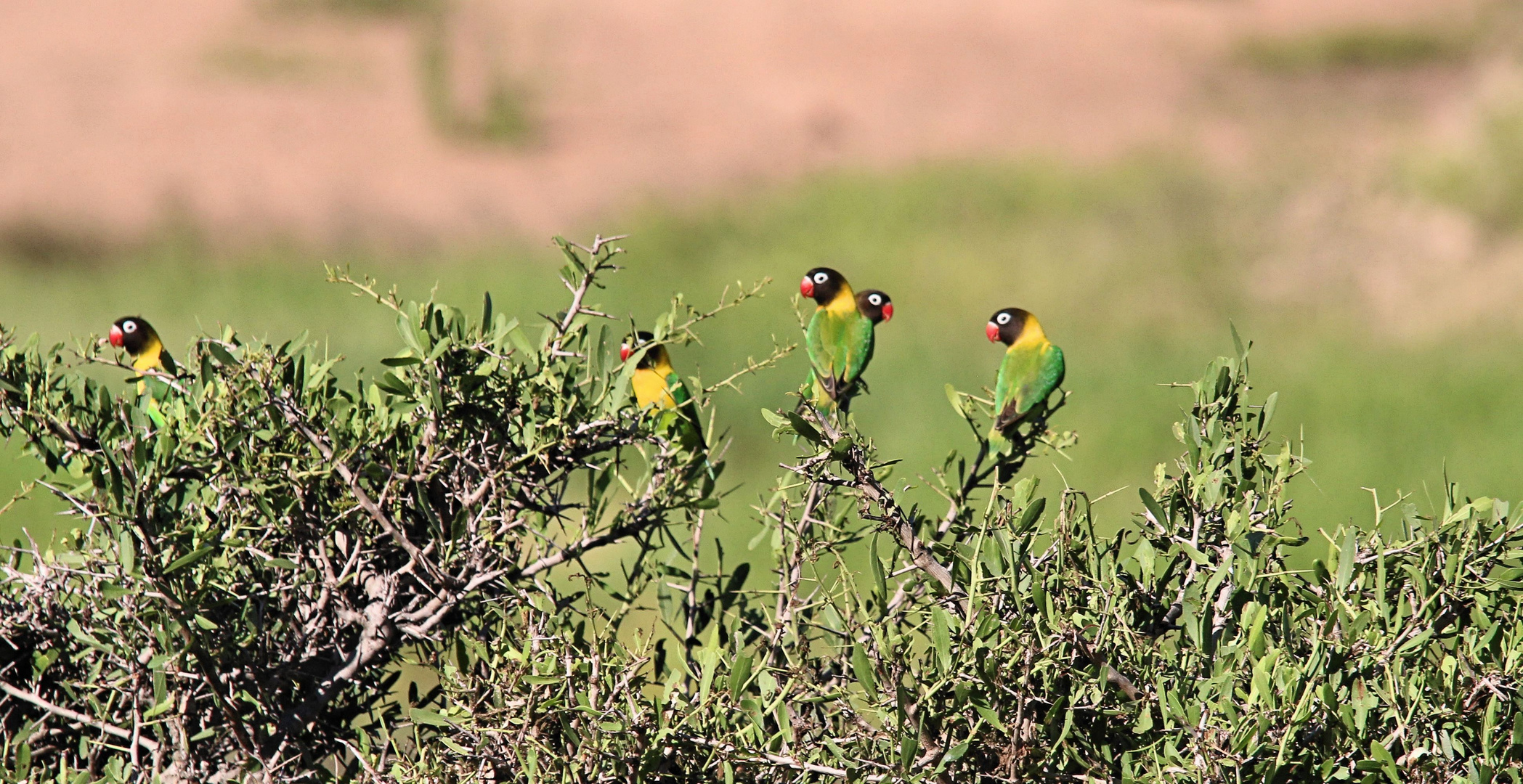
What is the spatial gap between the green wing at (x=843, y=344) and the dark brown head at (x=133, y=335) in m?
1.53

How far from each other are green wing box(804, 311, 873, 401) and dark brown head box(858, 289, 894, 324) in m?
0.02

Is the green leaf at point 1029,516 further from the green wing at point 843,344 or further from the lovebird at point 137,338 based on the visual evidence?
the lovebird at point 137,338

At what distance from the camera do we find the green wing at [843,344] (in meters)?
3.16

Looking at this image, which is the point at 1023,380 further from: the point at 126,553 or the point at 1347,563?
the point at 126,553

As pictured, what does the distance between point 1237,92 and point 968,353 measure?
1557 centimetres

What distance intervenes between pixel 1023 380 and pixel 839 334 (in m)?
0.43

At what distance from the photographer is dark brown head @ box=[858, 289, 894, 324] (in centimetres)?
331

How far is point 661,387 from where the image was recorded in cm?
329

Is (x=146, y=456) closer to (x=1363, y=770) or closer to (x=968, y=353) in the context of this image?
(x=1363, y=770)

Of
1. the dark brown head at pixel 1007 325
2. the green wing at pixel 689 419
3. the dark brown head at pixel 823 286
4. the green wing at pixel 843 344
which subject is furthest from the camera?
the dark brown head at pixel 1007 325

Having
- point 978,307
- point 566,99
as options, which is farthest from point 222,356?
point 566,99

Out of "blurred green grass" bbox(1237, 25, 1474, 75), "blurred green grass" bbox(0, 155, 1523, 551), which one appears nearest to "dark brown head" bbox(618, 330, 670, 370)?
"blurred green grass" bbox(0, 155, 1523, 551)

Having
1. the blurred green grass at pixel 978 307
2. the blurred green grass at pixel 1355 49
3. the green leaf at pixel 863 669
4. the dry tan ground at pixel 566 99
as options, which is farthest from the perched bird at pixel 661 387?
the blurred green grass at pixel 1355 49

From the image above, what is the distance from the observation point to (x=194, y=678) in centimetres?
215
